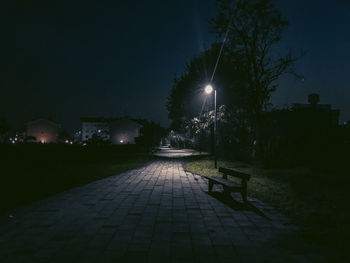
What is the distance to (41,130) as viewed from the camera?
84.1 m

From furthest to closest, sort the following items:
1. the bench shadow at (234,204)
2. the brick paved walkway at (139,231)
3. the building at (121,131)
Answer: the building at (121,131) → the bench shadow at (234,204) → the brick paved walkway at (139,231)

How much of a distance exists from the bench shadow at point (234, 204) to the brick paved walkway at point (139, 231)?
7.4 inches

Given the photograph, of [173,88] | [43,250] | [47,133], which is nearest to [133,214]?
[43,250]

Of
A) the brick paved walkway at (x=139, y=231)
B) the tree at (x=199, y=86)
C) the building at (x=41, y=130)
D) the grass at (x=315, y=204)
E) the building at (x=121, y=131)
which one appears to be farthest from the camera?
the building at (x=41, y=130)

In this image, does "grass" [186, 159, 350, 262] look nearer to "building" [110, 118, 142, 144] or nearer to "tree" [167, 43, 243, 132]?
"tree" [167, 43, 243, 132]

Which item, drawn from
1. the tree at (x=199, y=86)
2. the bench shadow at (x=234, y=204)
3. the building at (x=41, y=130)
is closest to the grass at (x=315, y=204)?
the bench shadow at (x=234, y=204)

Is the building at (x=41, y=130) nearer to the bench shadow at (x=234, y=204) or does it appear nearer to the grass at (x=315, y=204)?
the bench shadow at (x=234, y=204)

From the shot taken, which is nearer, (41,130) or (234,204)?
(234,204)

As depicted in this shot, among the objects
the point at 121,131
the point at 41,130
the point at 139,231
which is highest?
the point at 41,130

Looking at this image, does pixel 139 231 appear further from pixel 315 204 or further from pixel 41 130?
pixel 41 130

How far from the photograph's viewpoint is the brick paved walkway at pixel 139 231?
11.8 feet

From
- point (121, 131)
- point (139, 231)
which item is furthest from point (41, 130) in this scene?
point (139, 231)

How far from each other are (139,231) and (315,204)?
198 inches

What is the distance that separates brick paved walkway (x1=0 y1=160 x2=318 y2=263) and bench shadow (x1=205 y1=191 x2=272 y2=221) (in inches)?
7.4
